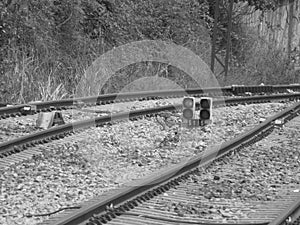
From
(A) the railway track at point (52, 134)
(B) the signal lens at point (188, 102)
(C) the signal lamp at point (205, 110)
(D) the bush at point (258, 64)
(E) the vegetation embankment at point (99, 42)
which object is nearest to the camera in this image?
(A) the railway track at point (52, 134)

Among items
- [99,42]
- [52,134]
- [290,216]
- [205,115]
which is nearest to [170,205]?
[290,216]

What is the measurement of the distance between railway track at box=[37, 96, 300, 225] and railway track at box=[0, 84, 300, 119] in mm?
3915

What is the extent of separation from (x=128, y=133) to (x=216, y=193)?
330 centimetres

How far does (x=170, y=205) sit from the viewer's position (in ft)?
21.2

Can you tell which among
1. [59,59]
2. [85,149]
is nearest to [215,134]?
[85,149]

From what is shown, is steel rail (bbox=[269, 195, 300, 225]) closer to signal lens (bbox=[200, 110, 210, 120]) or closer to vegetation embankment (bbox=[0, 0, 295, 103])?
signal lens (bbox=[200, 110, 210, 120])

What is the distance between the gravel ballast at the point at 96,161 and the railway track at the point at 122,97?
4.84 feet

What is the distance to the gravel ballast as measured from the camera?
648 cm

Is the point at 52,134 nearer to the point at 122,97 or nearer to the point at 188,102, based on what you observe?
the point at 188,102

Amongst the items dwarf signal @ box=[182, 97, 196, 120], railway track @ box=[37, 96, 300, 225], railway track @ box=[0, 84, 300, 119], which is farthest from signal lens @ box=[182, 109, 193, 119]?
railway track @ box=[0, 84, 300, 119]

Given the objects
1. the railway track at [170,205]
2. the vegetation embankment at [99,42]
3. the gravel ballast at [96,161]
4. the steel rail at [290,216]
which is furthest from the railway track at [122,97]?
the steel rail at [290,216]

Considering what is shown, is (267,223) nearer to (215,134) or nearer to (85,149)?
(85,149)

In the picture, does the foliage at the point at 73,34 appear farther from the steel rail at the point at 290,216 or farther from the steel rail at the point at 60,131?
the steel rail at the point at 290,216

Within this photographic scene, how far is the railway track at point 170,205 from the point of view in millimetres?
5892
